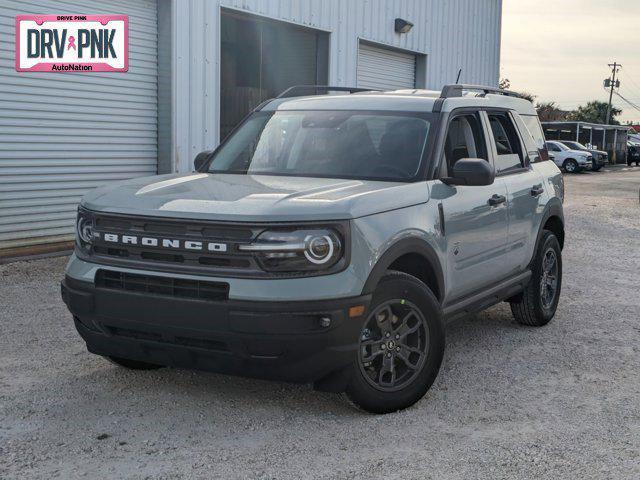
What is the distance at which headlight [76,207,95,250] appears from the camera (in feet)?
15.5

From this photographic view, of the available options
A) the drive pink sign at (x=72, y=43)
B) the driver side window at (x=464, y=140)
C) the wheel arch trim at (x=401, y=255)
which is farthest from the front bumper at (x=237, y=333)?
the drive pink sign at (x=72, y=43)

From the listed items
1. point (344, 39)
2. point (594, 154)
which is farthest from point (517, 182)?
point (594, 154)

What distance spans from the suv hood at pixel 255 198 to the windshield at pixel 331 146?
→ 214 mm

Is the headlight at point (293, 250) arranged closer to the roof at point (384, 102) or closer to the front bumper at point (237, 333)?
the front bumper at point (237, 333)

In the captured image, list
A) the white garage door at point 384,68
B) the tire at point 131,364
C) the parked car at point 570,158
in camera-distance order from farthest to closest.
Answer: the parked car at point 570,158, the white garage door at point 384,68, the tire at point 131,364

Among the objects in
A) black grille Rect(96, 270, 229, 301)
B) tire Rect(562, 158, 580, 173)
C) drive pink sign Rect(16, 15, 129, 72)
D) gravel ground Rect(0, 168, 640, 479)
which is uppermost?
drive pink sign Rect(16, 15, 129, 72)

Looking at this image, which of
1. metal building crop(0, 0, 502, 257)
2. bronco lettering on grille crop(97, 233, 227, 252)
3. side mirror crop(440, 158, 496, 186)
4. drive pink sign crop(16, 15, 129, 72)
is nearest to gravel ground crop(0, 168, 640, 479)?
bronco lettering on grille crop(97, 233, 227, 252)

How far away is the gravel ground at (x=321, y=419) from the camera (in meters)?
3.95

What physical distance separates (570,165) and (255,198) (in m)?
37.5

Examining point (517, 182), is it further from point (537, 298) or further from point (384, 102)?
point (384, 102)

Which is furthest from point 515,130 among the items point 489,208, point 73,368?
point 73,368

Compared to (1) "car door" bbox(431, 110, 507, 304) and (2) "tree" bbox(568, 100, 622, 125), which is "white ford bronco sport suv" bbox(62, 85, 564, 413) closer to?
(1) "car door" bbox(431, 110, 507, 304)

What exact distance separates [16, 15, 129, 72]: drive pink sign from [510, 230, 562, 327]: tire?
6.53 metres

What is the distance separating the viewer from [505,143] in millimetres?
6422
